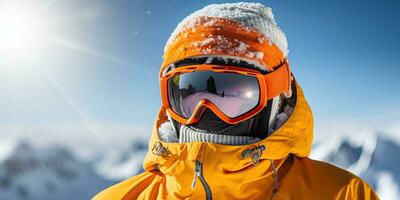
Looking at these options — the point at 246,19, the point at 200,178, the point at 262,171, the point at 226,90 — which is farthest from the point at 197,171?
the point at 246,19

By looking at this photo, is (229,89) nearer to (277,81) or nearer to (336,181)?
(277,81)

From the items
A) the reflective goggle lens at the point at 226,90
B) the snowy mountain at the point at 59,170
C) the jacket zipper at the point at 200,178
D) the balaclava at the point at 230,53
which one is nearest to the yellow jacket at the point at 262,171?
the jacket zipper at the point at 200,178

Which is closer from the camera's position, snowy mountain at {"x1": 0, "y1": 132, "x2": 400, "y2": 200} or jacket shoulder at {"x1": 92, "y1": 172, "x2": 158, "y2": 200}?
jacket shoulder at {"x1": 92, "y1": 172, "x2": 158, "y2": 200}

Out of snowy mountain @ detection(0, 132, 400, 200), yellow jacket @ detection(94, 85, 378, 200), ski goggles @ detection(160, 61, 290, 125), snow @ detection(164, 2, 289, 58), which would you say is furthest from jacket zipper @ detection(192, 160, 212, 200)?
snowy mountain @ detection(0, 132, 400, 200)

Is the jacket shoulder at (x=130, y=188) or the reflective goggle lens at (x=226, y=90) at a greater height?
the reflective goggle lens at (x=226, y=90)

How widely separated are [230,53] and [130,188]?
1013 millimetres

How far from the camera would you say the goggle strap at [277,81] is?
7.30ft

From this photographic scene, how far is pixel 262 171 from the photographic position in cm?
202

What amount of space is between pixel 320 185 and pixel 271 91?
578mm

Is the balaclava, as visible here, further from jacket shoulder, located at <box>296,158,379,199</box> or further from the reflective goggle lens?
jacket shoulder, located at <box>296,158,379,199</box>

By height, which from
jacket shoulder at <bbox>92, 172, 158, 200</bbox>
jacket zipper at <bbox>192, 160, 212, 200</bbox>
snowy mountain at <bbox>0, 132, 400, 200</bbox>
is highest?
jacket zipper at <bbox>192, 160, 212, 200</bbox>

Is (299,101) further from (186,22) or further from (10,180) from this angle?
(10,180)

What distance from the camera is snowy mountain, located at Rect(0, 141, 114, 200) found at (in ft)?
408

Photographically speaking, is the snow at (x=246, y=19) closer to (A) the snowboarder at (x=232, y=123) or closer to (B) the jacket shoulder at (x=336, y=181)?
(A) the snowboarder at (x=232, y=123)
